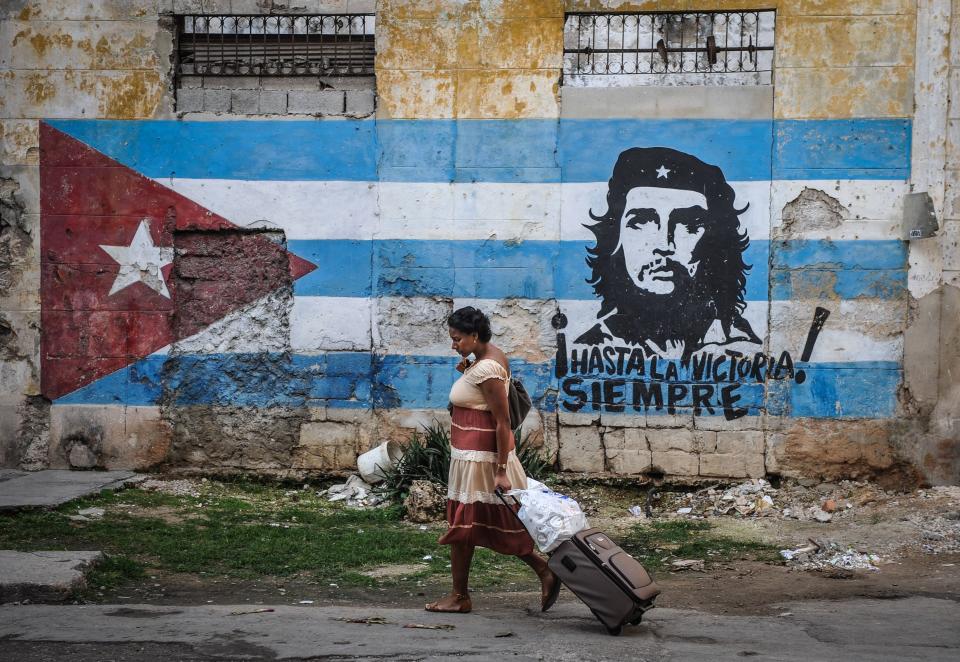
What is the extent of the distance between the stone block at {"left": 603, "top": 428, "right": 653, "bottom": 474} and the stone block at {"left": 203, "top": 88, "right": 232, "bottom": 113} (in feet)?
15.0

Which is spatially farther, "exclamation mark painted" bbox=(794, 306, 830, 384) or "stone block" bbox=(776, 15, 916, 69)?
"exclamation mark painted" bbox=(794, 306, 830, 384)

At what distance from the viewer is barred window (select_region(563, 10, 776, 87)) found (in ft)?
27.7

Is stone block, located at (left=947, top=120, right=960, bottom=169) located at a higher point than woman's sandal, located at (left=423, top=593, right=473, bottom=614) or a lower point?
higher

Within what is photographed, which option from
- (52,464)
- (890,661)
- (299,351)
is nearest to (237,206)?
(299,351)

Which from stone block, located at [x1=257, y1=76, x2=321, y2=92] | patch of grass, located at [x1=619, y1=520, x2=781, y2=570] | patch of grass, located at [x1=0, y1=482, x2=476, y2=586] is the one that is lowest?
patch of grass, located at [x1=619, y1=520, x2=781, y2=570]

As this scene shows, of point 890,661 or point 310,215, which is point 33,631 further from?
point 310,215

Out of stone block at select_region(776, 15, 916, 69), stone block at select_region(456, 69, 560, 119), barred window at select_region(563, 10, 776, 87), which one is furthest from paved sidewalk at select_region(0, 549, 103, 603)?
stone block at select_region(776, 15, 916, 69)

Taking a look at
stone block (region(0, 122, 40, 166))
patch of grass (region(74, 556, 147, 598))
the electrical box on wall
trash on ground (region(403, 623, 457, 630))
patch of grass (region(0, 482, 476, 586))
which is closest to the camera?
trash on ground (region(403, 623, 457, 630))

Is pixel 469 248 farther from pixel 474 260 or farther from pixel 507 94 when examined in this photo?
pixel 507 94

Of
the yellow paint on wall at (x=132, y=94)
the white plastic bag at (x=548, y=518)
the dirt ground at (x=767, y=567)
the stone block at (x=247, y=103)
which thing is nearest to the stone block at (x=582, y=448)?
the dirt ground at (x=767, y=567)

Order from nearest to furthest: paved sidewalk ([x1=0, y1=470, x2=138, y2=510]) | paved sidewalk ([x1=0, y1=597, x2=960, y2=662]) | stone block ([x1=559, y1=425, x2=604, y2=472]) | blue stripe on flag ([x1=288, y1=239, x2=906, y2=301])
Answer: paved sidewalk ([x1=0, y1=597, x2=960, y2=662]), paved sidewalk ([x1=0, y1=470, x2=138, y2=510]), blue stripe on flag ([x1=288, y1=239, x2=906, y2=301]), stone block ([x1=559, y1=425, x2=604, y2=472])

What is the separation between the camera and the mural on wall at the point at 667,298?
27.7 feet

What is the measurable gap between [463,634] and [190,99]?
6082 millimetres

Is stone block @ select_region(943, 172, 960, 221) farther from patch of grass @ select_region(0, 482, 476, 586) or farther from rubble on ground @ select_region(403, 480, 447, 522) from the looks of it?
patch of grass @ select_region(0, 482, 476, 586)
